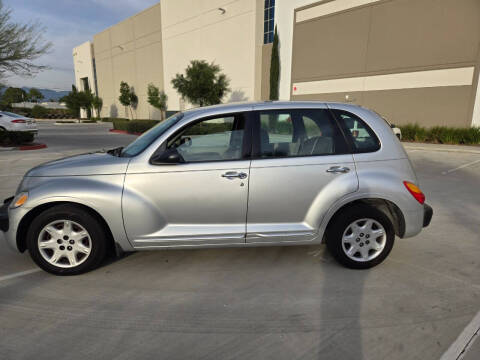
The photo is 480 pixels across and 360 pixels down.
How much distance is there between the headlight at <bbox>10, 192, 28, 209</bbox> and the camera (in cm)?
301

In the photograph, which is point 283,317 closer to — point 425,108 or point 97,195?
point 97,195

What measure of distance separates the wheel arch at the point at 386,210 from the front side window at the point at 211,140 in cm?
123

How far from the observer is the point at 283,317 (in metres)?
2.59

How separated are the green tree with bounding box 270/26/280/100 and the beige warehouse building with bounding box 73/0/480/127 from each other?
19.3 inches

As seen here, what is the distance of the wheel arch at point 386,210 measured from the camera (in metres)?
3.27

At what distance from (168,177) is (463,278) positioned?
3.25m

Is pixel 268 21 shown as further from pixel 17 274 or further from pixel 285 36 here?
pixel 17 274

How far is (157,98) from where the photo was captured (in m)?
37.5

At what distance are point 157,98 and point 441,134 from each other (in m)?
30.8

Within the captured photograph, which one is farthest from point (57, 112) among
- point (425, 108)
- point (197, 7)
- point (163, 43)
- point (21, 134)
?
point (425, 108)

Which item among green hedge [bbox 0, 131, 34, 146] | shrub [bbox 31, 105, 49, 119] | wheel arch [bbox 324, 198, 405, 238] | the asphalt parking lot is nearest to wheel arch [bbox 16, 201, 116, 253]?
the asphalt parking lot

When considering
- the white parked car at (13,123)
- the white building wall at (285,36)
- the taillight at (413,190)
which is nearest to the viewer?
the taillight at (413,190)

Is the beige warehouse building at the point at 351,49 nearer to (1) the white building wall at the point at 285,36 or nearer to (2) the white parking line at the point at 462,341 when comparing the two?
(1) the white building wall at the point at 285,36

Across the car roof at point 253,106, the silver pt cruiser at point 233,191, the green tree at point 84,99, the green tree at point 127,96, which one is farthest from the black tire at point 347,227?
the green tree at point 84,99
